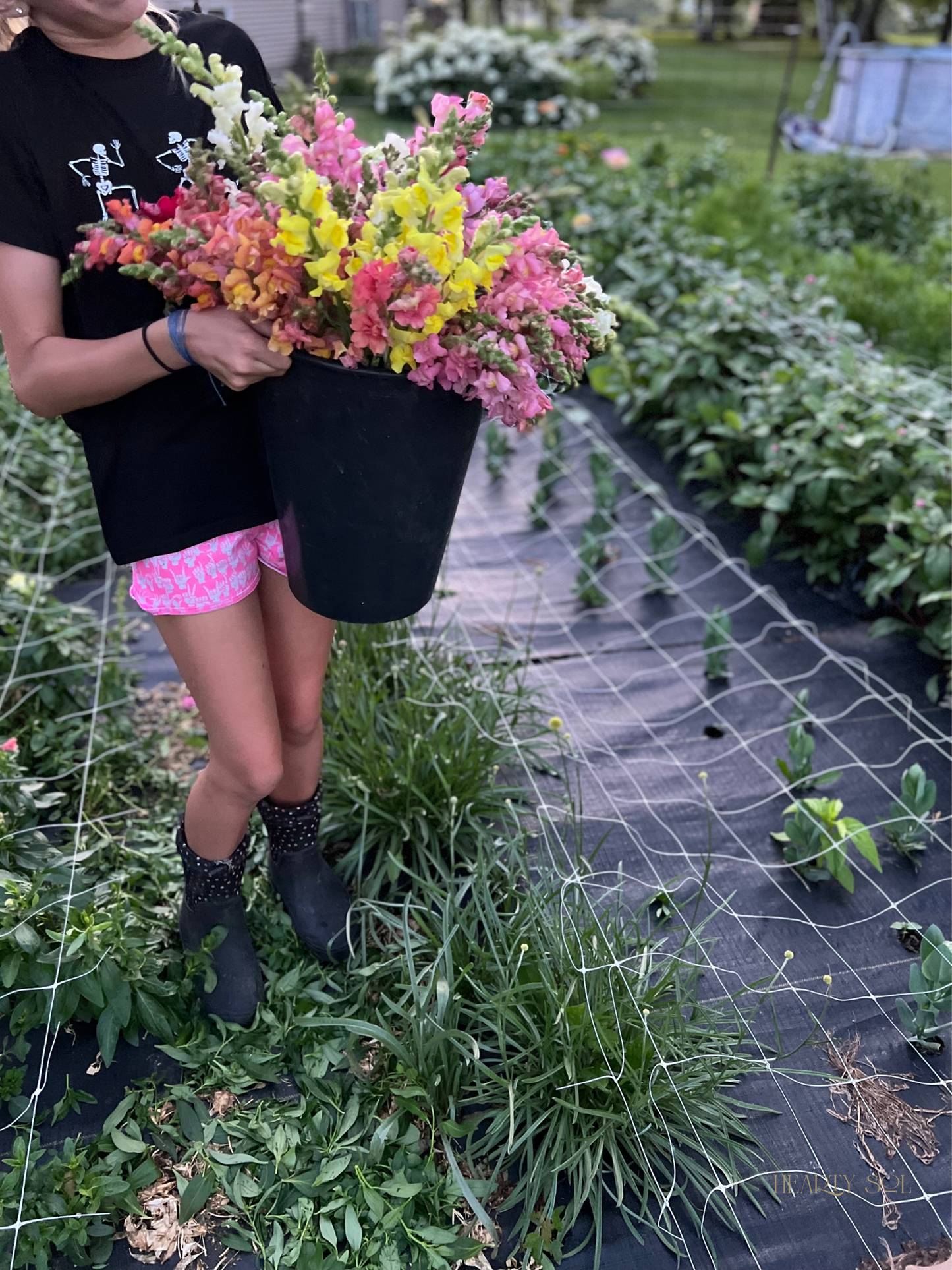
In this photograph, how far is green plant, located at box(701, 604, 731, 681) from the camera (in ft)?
7.58

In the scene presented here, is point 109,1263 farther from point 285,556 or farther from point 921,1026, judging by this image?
point 921,1026

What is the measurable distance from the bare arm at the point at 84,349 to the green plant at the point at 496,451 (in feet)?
7.37

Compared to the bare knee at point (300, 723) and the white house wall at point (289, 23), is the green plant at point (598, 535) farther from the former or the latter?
the white house wall at point (289, 23)

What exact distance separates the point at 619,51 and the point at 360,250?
1226cm

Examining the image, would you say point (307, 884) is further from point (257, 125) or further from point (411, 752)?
point (257, 125)

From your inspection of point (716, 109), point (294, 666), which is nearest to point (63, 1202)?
point (294, 666)

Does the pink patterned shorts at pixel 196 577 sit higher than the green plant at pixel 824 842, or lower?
higher

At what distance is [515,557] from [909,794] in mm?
1378

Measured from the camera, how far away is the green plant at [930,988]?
1.47 meters

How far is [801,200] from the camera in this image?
213 inches

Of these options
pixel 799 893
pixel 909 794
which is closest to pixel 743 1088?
pixel 799 893

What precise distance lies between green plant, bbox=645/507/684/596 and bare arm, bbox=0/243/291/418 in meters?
1.78

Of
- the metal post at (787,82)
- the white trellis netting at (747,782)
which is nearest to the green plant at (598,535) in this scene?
the white trellis netting at (747,782)

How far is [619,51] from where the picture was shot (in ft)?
37.0
